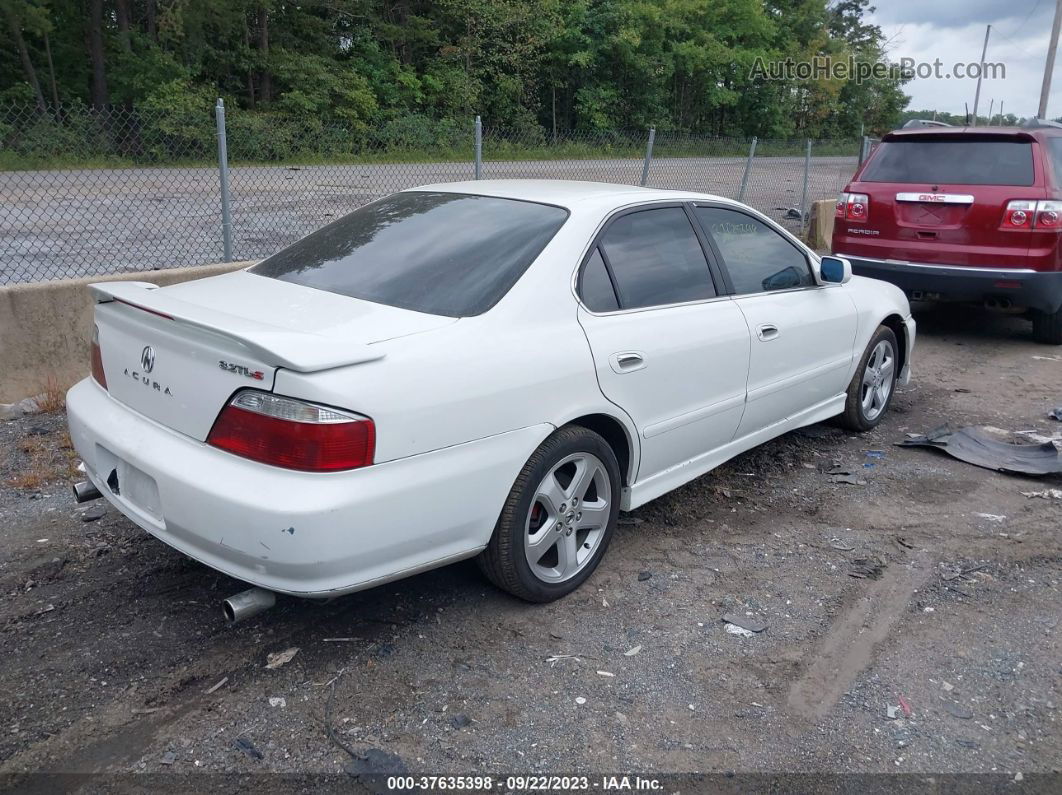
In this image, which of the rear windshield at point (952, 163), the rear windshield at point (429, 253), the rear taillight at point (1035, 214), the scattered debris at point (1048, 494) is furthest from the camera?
the rear windshield at point (952, 163)

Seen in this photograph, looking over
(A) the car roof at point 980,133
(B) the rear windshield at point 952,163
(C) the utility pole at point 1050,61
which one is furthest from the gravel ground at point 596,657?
(C) the utility pole at point 1050,61

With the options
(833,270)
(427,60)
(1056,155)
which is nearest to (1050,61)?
(427,60)

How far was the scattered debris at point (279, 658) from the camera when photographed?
313cm

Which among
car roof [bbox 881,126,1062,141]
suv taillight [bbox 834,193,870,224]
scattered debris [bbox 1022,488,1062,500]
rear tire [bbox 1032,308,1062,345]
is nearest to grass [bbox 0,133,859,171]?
suv taillight [bbox 834,193,870,224]

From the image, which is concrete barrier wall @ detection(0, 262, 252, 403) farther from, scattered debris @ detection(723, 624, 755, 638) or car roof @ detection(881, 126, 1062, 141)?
car roof @ detection(881, 126, 1062, 141)

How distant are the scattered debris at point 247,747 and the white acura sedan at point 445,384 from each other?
1.52ft

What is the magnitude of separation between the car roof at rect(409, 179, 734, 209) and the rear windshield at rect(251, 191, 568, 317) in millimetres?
78

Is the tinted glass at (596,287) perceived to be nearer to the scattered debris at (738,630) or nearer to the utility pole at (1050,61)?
the scattered debris at (738,630)

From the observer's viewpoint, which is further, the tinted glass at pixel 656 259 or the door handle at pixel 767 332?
the door handle at pixel 767 332

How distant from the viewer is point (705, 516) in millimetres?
4516

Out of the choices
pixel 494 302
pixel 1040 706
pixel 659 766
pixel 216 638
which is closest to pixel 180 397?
pixel 216 638

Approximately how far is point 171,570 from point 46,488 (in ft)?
4.25

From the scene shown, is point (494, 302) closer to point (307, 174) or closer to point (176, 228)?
point (307, 174)

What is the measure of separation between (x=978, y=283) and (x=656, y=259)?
483cm
